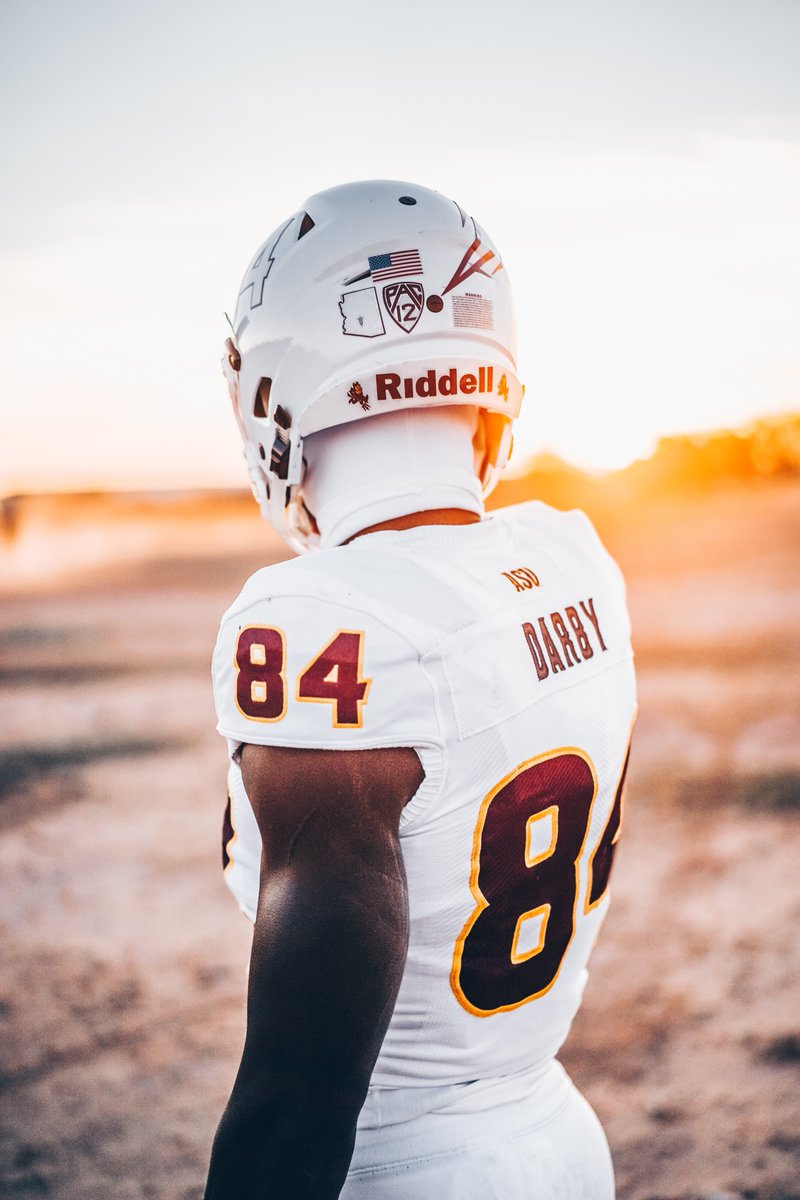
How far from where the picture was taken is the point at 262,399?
2.04m

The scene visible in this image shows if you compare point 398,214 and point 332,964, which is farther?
point 398,214

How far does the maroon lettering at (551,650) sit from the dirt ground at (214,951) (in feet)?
9.92

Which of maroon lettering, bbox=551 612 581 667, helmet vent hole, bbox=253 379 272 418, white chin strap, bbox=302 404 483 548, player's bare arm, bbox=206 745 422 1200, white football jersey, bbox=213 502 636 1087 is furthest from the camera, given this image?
helmet vent hole, bbox=253 379 272 418

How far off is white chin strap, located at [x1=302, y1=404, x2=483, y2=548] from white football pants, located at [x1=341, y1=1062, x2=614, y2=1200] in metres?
0.92

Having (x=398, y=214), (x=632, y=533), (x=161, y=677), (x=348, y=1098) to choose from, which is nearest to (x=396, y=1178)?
(x=348, y=1098)

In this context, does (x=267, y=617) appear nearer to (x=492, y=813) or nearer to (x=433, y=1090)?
(x=492, y=813)

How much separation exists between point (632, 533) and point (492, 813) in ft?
77.5

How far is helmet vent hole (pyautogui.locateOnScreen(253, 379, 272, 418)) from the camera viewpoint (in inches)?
78.7

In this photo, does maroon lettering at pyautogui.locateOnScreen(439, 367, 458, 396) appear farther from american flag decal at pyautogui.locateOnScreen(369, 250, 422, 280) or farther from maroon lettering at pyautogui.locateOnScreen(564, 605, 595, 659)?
maroon lettering at pyautogui.locateOnScreen(564, 605, 595, 659)

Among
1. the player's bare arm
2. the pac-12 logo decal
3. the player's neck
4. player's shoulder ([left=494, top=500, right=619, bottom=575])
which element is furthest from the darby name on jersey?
the pac-12 logo decal

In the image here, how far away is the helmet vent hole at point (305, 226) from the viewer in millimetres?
1894

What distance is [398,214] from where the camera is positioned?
1.86m

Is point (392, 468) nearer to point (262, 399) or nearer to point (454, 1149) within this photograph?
point (262, 399)

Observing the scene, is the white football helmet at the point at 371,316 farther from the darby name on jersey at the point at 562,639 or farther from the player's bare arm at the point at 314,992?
the player's bare arm at the point at 314,992
